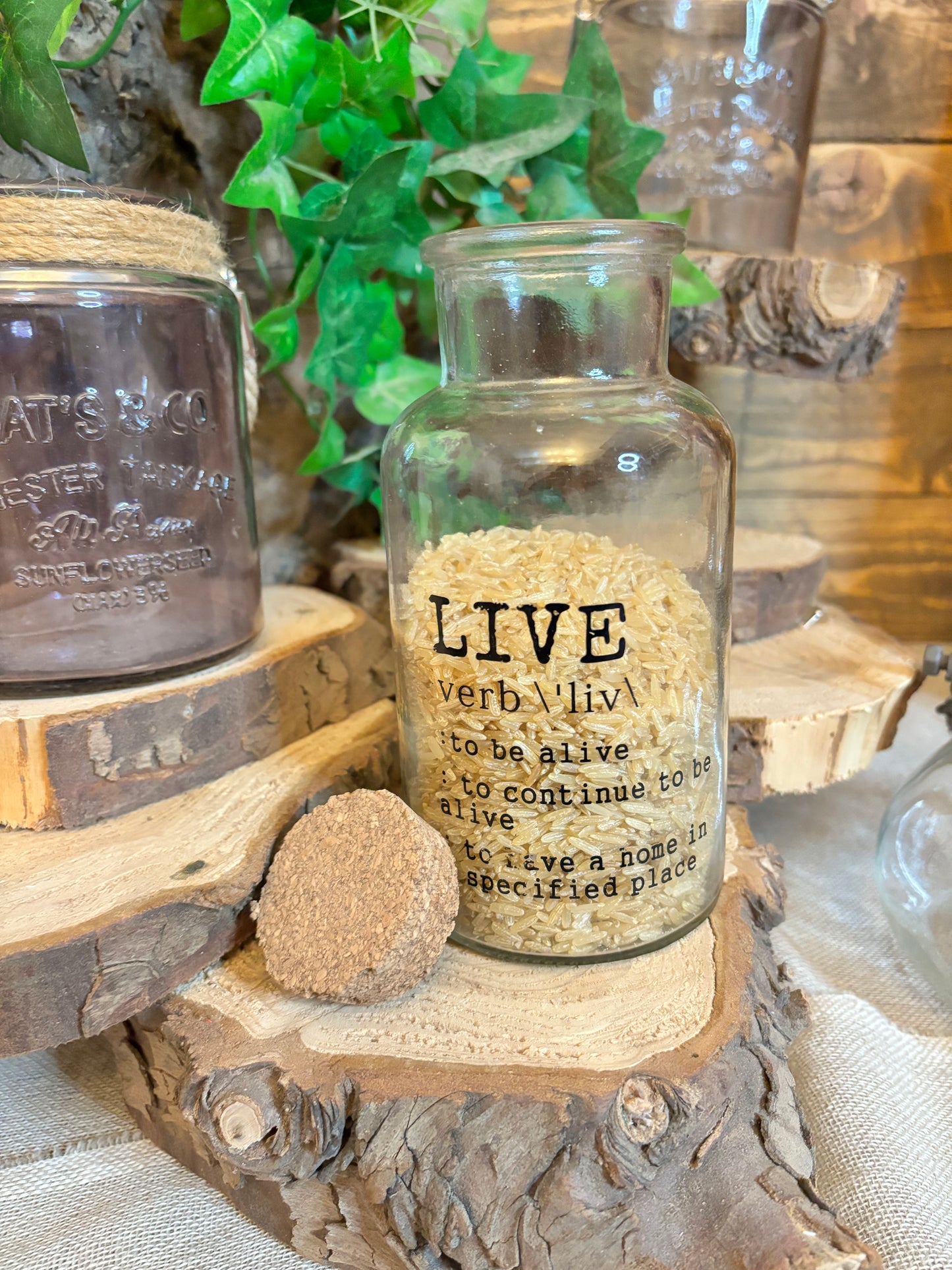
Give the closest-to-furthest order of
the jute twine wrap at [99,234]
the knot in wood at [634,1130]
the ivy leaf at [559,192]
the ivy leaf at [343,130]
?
the knot in wood at [634,1130]
the jute twine wrap at [99,234]
the ivy leaf at [343,130]
the ivy leaf at [559,192]

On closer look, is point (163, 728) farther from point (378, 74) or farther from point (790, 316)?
point (790, 316)

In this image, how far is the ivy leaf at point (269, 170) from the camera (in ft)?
2.64

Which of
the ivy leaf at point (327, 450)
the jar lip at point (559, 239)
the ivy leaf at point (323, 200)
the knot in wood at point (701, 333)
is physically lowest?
the ivy leaf at point (327, 450)

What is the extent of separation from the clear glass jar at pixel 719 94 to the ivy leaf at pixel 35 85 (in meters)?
0.60

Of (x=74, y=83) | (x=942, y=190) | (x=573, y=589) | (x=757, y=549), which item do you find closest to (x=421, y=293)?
(x=74, y=83)

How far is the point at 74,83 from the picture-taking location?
89cm

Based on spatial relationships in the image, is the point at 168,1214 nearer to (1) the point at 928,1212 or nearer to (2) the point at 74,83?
(1) the point at 928,1212

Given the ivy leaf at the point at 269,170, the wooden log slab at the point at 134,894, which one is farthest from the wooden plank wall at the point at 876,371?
the wooden log slab at the point at 134,894

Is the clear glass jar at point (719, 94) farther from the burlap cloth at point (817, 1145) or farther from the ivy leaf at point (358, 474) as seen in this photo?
the burlap cloth at point (817, 1145)

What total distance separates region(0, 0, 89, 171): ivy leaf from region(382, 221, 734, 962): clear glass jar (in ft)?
1.04

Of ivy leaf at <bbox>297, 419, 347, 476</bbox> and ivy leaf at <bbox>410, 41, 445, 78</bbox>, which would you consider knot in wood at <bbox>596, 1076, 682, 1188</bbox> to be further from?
ivy leaf at <bbox>410, 41, 445, 78</bbox>

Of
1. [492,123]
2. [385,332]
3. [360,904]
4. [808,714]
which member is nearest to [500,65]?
[492,123]

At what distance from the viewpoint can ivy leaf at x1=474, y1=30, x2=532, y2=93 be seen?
93cm

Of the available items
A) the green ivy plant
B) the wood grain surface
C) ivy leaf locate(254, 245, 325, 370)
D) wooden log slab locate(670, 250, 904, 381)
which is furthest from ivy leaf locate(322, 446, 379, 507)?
the wood grain surface
